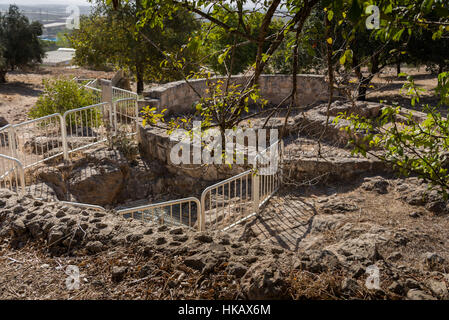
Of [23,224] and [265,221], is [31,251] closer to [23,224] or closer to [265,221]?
[23,224]

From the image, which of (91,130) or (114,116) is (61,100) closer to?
(91,130)

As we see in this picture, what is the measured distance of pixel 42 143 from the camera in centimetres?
870

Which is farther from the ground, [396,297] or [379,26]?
[379,26]

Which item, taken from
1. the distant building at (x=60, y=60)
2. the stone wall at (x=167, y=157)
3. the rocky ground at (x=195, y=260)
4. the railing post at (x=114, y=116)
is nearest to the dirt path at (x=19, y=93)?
the railing post at (x=114, y=116)

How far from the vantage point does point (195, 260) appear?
147 inches

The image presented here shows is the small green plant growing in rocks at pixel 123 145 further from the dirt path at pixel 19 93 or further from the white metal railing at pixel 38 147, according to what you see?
the dirt path at pixel 19 93

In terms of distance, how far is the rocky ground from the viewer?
11.2 feet

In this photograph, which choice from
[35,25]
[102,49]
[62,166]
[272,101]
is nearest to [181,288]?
[62,166]

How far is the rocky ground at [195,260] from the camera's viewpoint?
3428 mm

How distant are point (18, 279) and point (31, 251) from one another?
0.50 m

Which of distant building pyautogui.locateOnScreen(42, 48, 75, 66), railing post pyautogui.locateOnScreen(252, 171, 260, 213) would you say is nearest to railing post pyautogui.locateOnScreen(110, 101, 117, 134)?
railing post pyautogui.locateOnScreen(252, 171, 260, 213)

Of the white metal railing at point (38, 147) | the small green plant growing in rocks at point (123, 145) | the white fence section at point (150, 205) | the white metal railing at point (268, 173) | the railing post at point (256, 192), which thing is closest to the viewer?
the white fence section at point (150, 205)

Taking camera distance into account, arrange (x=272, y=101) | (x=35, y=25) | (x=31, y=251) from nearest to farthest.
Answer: (x=31, y=251), (x=272, y=101), (x=35, y=25)

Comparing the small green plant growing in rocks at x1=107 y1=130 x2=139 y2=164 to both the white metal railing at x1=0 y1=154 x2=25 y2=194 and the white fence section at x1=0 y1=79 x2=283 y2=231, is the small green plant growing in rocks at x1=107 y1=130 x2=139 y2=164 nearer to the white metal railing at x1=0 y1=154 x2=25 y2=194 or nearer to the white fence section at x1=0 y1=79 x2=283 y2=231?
the white fence section at x1=0 y1=79 x2=283 y2=231
